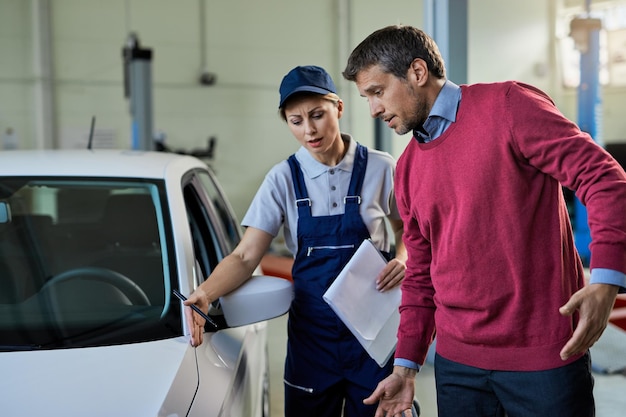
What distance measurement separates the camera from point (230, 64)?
1073 cm

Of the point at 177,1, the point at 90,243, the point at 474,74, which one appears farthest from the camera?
the point at 474,74

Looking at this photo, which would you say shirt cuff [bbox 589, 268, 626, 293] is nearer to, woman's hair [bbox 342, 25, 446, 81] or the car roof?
woman's hair [bbox 342, 25, 446, 81]

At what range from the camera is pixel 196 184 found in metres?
2.52

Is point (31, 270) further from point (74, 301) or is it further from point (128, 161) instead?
point (128, 161)

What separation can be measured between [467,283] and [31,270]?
130 cm

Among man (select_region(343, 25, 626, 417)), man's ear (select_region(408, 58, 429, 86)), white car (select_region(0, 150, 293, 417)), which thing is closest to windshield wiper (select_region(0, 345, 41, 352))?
white car (select_region(0, 150, 293, 417))

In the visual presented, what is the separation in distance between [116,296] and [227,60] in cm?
914

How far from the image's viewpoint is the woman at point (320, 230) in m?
1.97

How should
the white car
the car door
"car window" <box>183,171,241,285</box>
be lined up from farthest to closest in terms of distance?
"car window" <box>183,171,241,285</box> → the car door → the white car

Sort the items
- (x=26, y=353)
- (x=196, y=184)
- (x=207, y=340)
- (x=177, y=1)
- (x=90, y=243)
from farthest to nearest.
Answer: (x=177, y=1) < (x=196, y=184) < (x=90, y=243) < (x=207, y=340) < (x=26, y=353)

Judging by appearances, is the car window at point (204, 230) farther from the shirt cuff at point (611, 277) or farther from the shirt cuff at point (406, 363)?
the shirt cuff at point (611, 277)

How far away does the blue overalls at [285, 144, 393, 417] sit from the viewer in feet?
6.53

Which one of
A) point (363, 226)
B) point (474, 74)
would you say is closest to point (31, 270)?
point (363, 226)

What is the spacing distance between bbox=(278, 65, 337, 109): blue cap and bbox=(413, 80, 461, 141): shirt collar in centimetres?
50
